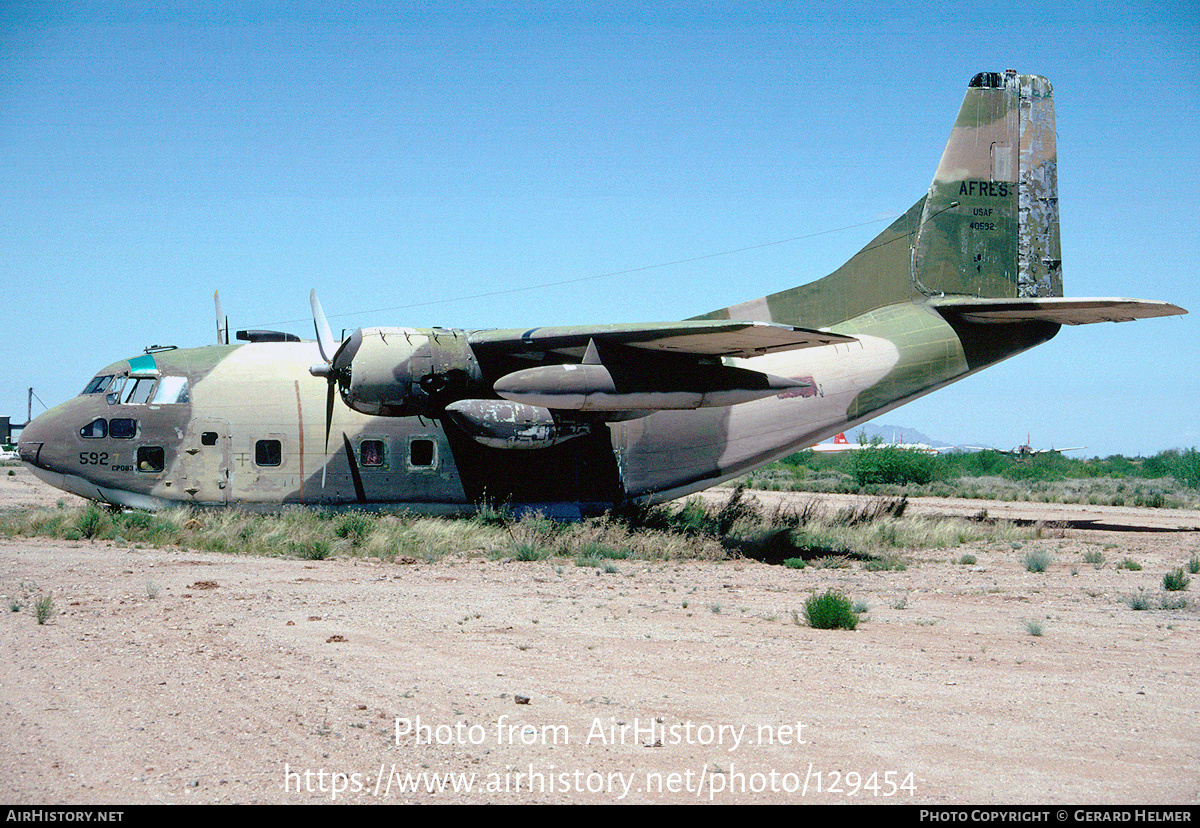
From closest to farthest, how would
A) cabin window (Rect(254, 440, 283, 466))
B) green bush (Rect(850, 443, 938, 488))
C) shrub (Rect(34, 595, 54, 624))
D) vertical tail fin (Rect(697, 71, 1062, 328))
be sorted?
1. shrub (Rect(34, 595, 54, 624))
2. cabin window (Rect(254, 440, 283, 466))
3. vertical tail fin (Rect(697, 71, 1062, 328))
4. green bush (Rect(850, 443, 938, 488))

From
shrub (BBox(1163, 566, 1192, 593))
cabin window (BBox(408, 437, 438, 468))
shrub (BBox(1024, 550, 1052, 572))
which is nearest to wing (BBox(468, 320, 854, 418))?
cabin window (BBox(408, 437, 438, 468))

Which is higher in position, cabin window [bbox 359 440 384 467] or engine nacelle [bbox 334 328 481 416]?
engine nacelle [bbox 334 328 481 416]

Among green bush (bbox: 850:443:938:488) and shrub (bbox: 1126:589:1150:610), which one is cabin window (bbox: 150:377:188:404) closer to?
shrub (bbox: 1126:589:1150:610)

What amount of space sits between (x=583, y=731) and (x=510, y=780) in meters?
0.92

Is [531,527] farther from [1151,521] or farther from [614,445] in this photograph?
[1151,521]

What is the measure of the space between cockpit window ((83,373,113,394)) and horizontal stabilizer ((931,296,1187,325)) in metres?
16.0

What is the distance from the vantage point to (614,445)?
56.3 feet

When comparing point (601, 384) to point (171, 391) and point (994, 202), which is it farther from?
point (994, 202)

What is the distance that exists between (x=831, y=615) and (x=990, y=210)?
1259 centimetres

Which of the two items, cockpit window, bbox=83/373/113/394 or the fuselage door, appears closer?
the fuselage door

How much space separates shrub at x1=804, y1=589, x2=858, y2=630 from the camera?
9.18 metres

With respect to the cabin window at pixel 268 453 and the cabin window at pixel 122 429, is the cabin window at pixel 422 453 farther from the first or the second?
the cabin window at pixel 122 429

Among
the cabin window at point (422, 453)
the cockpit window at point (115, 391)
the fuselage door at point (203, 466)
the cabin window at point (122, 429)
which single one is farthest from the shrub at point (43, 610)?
the cockpit window at point (115, 391)

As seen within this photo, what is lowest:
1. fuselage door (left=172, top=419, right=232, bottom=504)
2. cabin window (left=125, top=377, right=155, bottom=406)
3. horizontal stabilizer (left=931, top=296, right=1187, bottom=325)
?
fuselage door (left=172, top=419, right=232, bottom=504)
